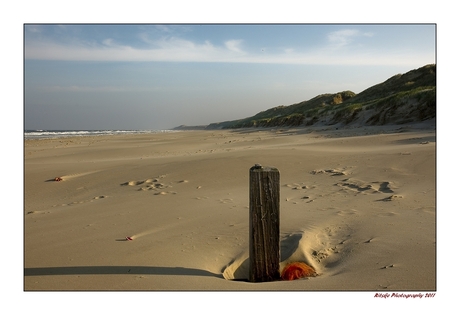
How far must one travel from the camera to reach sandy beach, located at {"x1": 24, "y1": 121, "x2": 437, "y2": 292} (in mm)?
3045

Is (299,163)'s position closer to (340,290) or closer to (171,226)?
(171,226)

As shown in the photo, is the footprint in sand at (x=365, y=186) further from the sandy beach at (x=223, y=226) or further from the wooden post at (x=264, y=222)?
the wooden post at (x=264, y=222)

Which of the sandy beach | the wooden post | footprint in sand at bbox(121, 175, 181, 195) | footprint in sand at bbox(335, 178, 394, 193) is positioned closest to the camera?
the sandy beach

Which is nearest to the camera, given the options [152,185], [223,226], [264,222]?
[264,222]

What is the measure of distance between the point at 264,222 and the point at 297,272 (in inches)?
23.0

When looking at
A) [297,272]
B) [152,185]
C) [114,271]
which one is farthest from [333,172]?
[114,271]

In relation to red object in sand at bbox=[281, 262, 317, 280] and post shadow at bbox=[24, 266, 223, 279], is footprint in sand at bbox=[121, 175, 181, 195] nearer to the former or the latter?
post shadow at bbox=[24, 266, 223, 279]

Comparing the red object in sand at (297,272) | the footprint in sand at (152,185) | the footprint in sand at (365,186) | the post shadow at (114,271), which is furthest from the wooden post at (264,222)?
the footprint in sand at (152,185)

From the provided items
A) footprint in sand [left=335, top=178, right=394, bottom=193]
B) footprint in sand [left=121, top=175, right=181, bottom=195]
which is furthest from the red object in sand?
footprint in sand [left=121, top=175, right=181, bottom=195]

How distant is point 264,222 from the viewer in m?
3.15

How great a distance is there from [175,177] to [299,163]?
2.79m

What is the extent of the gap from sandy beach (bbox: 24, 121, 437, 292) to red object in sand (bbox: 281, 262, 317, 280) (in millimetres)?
113

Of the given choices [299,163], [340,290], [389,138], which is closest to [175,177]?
[299,163]

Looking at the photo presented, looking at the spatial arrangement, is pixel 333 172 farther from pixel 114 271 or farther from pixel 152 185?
pixel 114 271
